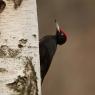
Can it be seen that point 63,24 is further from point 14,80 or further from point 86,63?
point 14,80

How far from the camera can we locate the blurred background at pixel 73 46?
6.23m

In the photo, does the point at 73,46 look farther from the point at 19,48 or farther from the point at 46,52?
the point at 19,48

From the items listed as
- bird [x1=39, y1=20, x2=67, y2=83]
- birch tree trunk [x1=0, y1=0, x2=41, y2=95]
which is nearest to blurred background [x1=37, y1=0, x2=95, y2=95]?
bird [x1=39, y1=20, x2=67, y2=83]

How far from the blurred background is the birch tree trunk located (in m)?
3.49

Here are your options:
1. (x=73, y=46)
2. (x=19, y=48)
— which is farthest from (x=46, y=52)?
(x=73, y=46)

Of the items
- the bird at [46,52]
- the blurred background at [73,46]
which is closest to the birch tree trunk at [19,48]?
the bird at [46,52]

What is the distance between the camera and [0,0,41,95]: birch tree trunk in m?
2.58

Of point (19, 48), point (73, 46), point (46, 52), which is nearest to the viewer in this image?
point (19, 48)

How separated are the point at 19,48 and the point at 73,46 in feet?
12.6

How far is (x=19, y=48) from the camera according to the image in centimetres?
262

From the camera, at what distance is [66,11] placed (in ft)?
21.3

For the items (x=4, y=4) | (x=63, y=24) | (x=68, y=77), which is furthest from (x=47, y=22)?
(x=4, y=4)

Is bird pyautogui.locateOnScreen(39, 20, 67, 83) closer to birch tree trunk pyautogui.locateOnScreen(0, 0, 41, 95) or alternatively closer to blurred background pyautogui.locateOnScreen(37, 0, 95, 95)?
birch tree trunk pyautogui.locateOnScreen(0, 0, 41, 95)

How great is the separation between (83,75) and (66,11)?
678 mm
